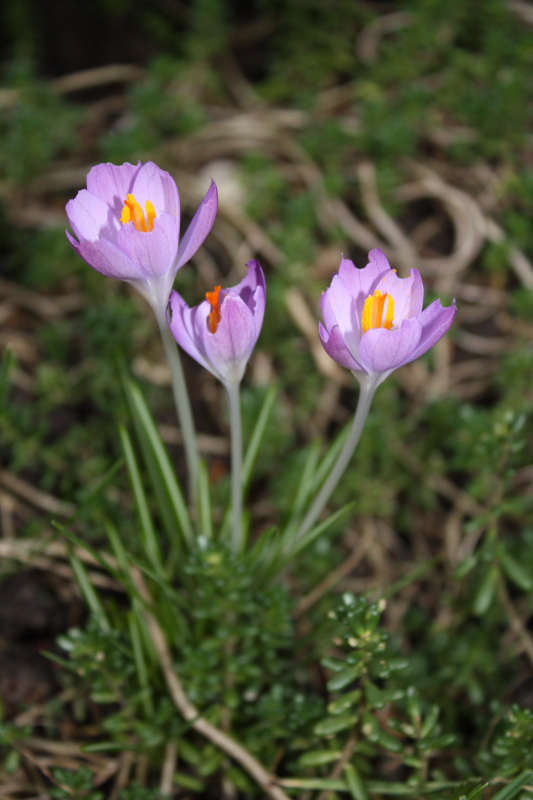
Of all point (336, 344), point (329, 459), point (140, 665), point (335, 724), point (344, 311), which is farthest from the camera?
point (329, 459)

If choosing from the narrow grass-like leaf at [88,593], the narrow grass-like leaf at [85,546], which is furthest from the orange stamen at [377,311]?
the narrow grass-like leaf at [88,593]

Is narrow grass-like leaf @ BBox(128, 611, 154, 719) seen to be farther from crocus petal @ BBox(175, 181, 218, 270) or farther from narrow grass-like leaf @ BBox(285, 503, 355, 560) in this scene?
crocus petal @ BBox(175, 181, 218, 270)

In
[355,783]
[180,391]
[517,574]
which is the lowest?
[355,783]

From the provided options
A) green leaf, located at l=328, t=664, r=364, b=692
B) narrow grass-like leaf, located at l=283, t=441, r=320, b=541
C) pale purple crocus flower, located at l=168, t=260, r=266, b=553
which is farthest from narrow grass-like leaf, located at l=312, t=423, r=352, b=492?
green leaf, located at l=328, t=664, r=364, b=692

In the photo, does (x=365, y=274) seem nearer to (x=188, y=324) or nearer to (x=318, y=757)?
(x=188, y=324)

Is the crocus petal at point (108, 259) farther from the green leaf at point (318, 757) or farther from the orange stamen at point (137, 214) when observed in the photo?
the green leaf at point (318, 757)

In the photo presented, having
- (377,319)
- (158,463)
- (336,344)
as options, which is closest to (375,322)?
(377,319)

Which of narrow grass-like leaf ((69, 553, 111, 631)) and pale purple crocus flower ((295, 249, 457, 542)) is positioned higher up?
pale purple crocus flower ((295, 249, 457, 542))
